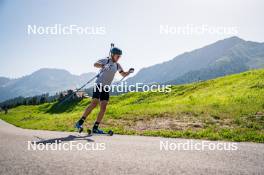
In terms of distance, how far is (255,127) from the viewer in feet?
40.1

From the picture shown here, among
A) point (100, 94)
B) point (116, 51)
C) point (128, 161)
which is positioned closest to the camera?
point (128, 161)

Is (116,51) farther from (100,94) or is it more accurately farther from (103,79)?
(100,94)

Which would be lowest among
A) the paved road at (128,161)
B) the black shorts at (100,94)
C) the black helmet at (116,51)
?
the paved road at (128,161)

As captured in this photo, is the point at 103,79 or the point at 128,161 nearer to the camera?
the point at 128,161

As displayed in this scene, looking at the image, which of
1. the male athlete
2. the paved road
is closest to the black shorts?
the male athlete

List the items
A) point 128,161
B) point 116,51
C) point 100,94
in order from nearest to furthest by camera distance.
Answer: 1. point 128,161
2. point 100,94
3. point 116,51

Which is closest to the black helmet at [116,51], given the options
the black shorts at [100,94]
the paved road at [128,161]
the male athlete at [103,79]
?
the male athlete at [103,79]

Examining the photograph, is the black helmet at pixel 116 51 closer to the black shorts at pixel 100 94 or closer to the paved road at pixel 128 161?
the black shorts at pixel 100 94

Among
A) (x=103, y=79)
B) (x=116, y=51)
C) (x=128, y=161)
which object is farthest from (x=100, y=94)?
(x=128, y=161)

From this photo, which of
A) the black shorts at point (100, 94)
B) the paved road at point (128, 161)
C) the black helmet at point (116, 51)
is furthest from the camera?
the black helmet at point (116, 51)

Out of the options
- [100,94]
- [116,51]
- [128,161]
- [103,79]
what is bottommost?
[128,161]

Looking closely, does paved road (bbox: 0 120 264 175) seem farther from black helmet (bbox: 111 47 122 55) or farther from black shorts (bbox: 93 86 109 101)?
black helmet (bbox: 111 47 122 55)

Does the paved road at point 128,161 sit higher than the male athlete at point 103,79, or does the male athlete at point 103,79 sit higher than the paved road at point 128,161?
the male athlete at point 103,79

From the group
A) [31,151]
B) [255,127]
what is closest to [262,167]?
[31,151]
